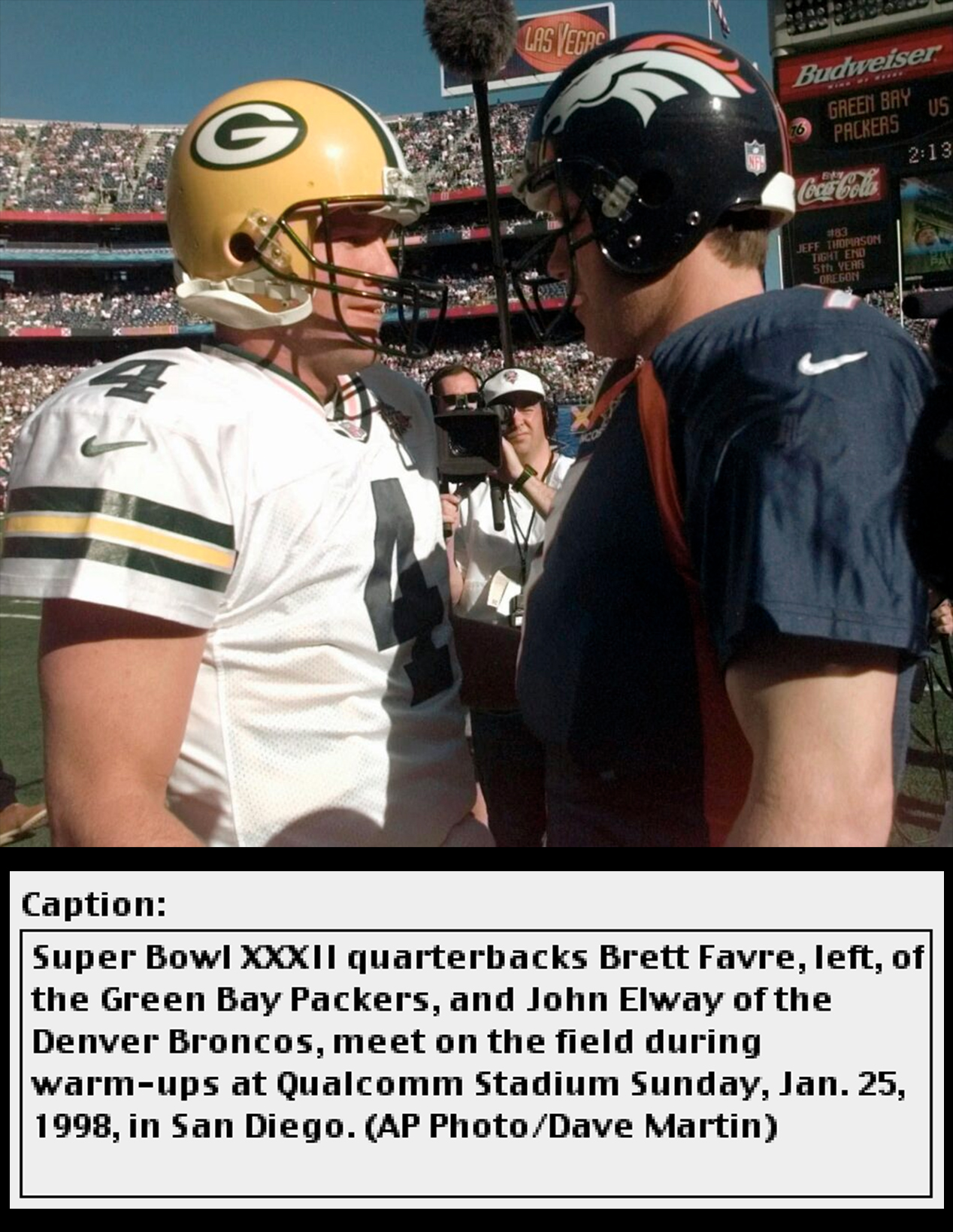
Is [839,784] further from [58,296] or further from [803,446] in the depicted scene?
[58,296]


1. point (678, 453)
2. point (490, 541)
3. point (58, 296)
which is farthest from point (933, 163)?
point (58, 296)

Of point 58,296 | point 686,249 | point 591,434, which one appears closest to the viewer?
point 686,249

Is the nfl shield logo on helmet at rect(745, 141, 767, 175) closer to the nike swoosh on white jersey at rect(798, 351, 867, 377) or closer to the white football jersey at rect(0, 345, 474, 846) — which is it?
the nike swoosh on white jersey at rect(798, 351, 867, 377)

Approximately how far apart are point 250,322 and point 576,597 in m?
0.84

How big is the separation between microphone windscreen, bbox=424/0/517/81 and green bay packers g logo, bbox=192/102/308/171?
83.6 inches

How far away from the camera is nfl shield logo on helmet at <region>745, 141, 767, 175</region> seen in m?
1.46

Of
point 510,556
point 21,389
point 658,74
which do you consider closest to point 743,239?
point 658,74

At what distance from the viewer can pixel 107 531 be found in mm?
1320

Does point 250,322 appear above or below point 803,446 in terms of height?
above

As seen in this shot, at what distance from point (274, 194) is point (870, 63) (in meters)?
→ 9.35

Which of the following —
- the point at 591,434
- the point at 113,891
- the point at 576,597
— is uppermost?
the point at 591,434

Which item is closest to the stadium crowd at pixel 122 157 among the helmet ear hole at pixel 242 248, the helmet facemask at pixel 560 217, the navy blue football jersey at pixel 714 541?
the helmet facemask at pixel 560 217

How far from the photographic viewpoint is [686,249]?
1441 mm

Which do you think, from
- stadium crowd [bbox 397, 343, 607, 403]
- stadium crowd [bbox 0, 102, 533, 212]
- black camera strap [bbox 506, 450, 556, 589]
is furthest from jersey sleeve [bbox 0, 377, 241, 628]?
stadium crowd [bbox 0, 102, 533, 212]
